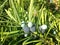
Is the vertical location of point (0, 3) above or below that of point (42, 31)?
above

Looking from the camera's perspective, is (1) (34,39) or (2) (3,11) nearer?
(1) (34,39)

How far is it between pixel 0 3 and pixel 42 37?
0.32 meters

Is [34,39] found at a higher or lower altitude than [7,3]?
lower

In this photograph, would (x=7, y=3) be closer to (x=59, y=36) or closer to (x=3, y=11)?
(x=3, y=11)

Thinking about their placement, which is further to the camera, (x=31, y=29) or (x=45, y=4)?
(x=45, y=4)

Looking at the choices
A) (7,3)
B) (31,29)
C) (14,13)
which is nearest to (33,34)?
(31,29)

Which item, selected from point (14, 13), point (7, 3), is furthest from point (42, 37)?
point (7, 3)

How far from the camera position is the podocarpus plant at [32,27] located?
0.79 metres

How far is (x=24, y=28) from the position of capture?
0.80m

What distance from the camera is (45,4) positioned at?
0.92m

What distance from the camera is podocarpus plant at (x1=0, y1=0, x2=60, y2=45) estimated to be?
0.79 metres

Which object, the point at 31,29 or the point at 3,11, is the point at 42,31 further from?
the point at 3,11

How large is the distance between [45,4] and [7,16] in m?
0.19

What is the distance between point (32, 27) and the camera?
0.80 metres
